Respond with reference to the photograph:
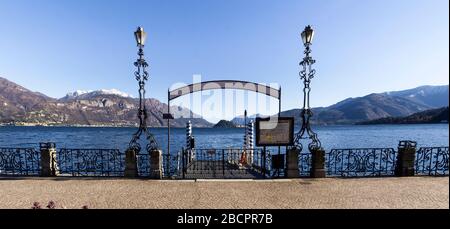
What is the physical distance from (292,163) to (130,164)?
21.5 feet

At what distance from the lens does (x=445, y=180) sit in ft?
30.7

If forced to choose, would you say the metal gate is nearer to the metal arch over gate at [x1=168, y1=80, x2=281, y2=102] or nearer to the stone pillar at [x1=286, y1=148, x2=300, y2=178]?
the stone pillar at [x1=286, y1=148, x2=300, y2=178]

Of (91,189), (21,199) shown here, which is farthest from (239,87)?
(21,199)

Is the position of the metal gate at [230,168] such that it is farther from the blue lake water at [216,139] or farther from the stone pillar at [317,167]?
the blue lake water at [216,139]

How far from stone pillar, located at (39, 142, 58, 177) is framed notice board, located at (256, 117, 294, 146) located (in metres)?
8.40

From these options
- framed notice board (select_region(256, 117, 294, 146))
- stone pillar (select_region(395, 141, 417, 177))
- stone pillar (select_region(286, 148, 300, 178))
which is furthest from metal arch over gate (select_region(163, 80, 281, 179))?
stone pillar (select_region(395, 141, 417, 177))

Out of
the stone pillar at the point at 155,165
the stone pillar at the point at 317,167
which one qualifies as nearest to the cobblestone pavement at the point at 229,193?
the stone pillar at the point at 317,167

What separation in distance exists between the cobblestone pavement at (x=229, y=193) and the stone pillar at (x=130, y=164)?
0.54m

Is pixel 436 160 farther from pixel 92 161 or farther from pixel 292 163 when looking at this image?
pixel 92 161

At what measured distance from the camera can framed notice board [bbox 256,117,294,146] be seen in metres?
9.73

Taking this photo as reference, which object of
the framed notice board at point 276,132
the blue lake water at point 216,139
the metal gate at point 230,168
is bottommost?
the blue lake water at point 216,139

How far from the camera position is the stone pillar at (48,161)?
983 cm

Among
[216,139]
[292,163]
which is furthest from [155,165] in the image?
[216,139]
